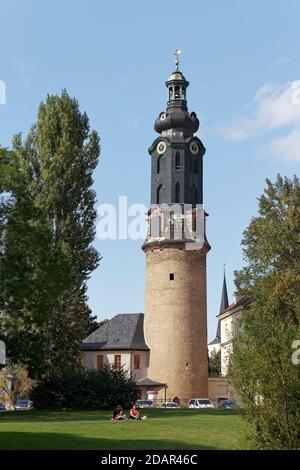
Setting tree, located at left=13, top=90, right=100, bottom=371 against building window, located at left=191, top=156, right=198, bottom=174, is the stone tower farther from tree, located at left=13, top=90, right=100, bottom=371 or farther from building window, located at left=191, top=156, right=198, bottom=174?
tree, located at left=13, top=90, right=100, bottom=371

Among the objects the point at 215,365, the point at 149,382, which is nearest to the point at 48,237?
the point at 149,382

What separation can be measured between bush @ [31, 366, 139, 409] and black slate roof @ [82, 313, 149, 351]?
16.0 m

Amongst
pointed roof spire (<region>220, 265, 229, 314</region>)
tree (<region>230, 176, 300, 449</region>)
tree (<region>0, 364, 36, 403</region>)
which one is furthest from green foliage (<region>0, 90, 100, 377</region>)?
pointed roof spire (<region>220, 265, 229, 314</region>)

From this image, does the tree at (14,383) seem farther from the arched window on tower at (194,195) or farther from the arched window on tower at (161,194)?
the arched window on tower at (194,195)

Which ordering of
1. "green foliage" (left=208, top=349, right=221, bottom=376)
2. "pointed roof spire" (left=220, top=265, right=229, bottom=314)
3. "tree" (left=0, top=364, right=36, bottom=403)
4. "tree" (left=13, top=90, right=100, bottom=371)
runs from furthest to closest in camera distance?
"pointed roof spire" (left=220, top=265, right=229, bottom=314), "green foliage" (left=208, top=349, right=221, bottom=376), "tree" (left=0, top=364, right=36, bottom=403), "tree" (left=13, top=90, right=100, bottom=371)

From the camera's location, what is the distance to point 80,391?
41.6 meters

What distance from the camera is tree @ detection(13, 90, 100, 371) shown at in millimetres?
43375

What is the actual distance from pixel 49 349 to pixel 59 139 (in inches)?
540

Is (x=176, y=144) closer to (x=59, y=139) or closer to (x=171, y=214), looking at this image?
(x=171, y=214)

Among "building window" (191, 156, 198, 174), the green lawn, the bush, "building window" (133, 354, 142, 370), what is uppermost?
"building window" (191, 156, 198, 174)

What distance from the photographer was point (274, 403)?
16.2 m

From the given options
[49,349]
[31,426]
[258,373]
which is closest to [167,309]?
[49,349]

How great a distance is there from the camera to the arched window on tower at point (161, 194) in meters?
60.0

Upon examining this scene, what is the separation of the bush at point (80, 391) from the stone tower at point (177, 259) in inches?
518
